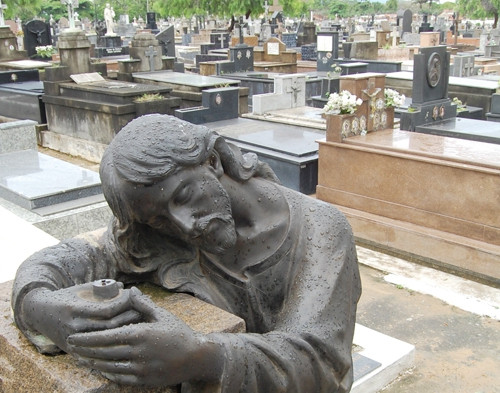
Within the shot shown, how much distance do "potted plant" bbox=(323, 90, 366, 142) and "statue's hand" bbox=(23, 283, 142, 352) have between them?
6388 millimetres

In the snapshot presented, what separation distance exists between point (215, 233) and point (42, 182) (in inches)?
207

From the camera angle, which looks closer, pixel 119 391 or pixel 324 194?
pixel 119 391

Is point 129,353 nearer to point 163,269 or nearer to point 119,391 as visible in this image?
point 119,391

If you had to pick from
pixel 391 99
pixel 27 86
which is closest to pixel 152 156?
pixel 391 99

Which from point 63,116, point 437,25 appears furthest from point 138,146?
point 437,25

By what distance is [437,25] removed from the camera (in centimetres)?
4116

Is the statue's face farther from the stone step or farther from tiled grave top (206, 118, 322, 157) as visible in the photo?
tiled grave top (206, 118, 322, 157)

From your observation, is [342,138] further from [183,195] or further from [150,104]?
[183,195]

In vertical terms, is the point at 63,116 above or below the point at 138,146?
below

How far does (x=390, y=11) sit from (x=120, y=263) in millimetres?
109059

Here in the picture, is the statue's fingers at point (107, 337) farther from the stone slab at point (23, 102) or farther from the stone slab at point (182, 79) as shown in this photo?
the stone slab at point (23, 102)

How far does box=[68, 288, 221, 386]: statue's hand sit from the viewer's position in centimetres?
140

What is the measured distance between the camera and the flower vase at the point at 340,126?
25.2ft

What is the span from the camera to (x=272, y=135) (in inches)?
375
